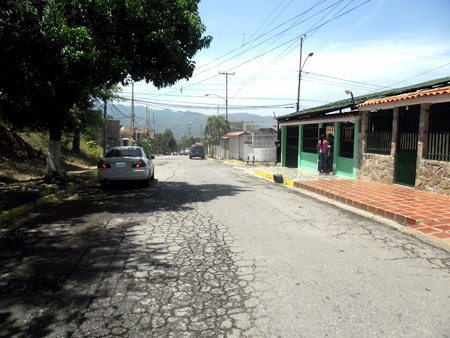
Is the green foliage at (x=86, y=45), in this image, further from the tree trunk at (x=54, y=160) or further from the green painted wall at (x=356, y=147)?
the green painted wall at (x=356, y=147)

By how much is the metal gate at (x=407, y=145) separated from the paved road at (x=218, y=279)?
487 cm

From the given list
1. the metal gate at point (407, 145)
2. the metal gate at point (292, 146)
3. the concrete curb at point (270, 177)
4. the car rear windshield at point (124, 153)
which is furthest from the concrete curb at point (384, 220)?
the metal gate at point (292, 146)

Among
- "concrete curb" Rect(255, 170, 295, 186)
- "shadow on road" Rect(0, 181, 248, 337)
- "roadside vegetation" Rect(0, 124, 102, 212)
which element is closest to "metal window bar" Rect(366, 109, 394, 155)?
"concrete curb" Rect(255, 170, 295, 186)

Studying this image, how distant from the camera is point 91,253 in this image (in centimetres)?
453

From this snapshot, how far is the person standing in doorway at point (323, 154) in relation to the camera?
48.1 feet

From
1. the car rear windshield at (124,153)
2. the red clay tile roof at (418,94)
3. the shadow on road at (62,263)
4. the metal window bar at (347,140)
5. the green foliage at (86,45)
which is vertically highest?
the green foliage at (86,45)

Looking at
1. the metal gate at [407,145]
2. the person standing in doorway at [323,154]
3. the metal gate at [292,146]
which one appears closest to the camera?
the metal gate at [407,145]

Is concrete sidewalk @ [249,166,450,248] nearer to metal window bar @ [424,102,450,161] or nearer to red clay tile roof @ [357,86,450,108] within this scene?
metal window bar @ [424,102,450,161]

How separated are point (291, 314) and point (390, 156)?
9.71 metres

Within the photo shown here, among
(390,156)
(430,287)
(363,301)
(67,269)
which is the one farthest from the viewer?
(390,156)

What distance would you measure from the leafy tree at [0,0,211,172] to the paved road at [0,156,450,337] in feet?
14.1

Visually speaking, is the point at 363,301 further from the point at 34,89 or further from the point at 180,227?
the point at 34,89

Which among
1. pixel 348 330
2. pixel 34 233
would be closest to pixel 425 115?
pixel 348 330

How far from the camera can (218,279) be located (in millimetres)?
3721
